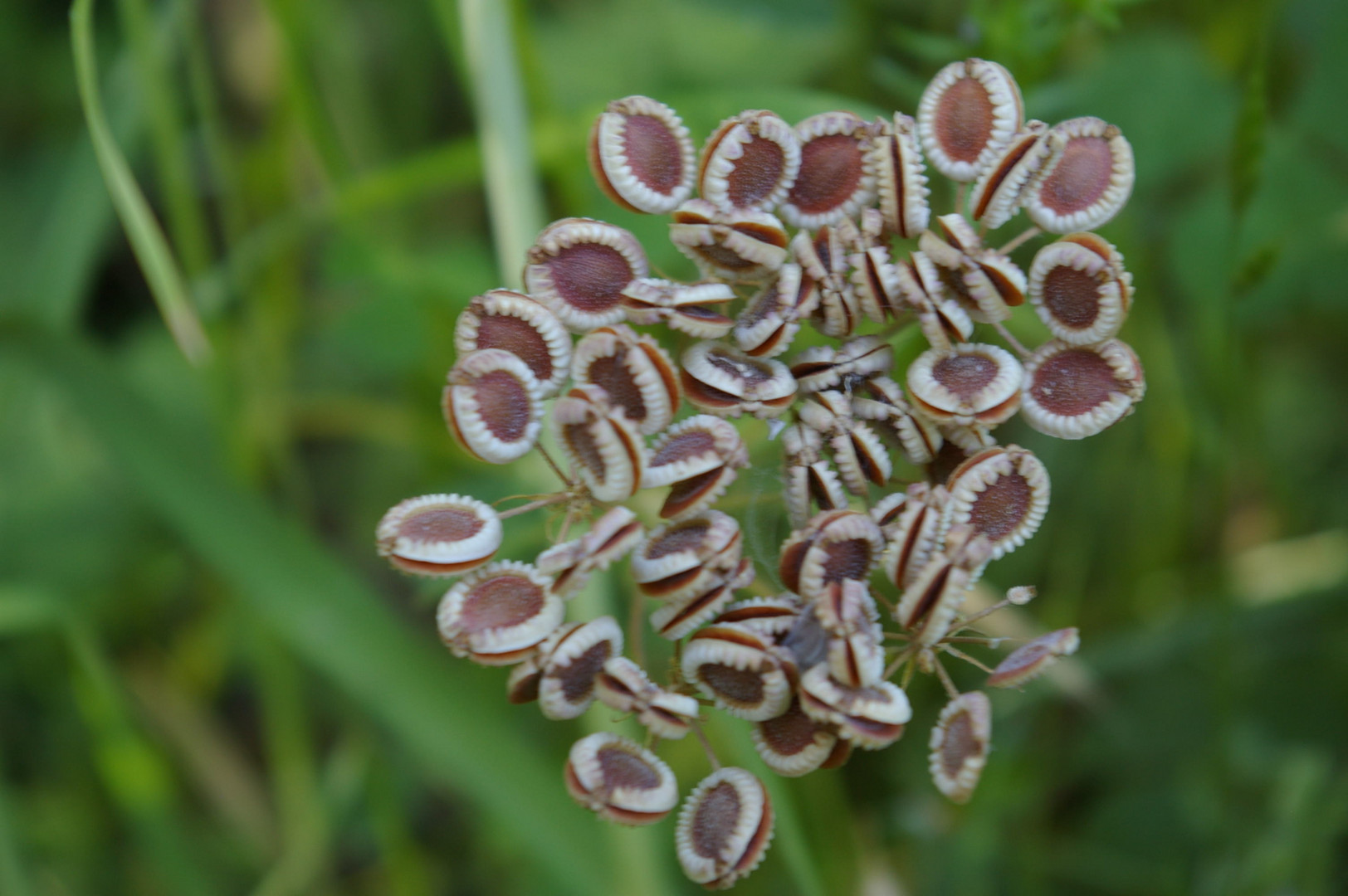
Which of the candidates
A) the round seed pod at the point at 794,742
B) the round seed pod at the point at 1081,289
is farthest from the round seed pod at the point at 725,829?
the round seed pod at the point at 1081,289

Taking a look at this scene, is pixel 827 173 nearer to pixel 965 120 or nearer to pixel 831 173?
pixel 831 173

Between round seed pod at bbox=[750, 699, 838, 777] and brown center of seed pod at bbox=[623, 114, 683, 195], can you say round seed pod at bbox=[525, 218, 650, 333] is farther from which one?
round seed pod at bbox=[750, 699, 838, 777]

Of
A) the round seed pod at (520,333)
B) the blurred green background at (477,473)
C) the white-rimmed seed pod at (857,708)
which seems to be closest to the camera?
the white-rimmed seed pod at (857,708)

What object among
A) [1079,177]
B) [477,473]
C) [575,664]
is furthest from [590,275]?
[477,473]

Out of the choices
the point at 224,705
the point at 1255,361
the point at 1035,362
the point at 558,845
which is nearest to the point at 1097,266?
the point at 1035,362

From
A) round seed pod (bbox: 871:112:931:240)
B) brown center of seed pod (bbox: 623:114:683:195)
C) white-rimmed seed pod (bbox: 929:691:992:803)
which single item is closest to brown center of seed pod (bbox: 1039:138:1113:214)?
round seed pod (bbox: 871:112:931:240)

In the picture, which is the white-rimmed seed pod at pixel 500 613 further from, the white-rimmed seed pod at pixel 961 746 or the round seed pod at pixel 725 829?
the white-rimmed seed pod at pixel 961 746

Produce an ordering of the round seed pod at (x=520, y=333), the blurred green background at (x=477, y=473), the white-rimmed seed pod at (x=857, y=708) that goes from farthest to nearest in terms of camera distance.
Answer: the blurred green background at (x=477, y=473) < the round seed pod at (x=520, y=333) < the white-rimmed seed pod at (x=857, y=708)
